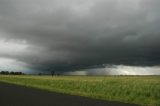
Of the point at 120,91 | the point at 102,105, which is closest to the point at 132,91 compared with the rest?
the point at 120,91

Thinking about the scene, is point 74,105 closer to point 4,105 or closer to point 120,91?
point 4,105

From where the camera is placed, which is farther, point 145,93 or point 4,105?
point 145,93

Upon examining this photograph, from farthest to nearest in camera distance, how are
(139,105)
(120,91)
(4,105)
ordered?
(120,91) < (139,105) < (4,105)

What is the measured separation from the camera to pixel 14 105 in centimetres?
1478

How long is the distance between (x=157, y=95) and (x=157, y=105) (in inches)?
223

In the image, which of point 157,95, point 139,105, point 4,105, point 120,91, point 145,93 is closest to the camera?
point 4,105

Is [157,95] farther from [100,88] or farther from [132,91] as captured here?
[100,88]

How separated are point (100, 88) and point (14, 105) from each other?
17.7 m

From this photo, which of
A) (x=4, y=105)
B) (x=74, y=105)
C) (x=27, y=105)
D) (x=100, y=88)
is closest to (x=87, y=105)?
(x=74, y=105)

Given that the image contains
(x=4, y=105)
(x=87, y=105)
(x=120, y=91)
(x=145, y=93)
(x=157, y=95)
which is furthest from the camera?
(x=120, y=91)

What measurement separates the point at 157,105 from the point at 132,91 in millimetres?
8255

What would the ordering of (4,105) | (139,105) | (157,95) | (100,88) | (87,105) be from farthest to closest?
(100,88)
(157,95)
(139,105)
(87,105)
(4,105)

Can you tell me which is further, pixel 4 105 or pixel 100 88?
pixel 100 88

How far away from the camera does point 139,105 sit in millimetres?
16969
